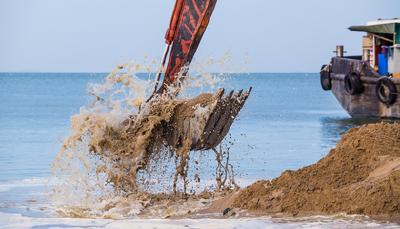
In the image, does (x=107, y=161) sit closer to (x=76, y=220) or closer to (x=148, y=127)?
(x=148, y=127)

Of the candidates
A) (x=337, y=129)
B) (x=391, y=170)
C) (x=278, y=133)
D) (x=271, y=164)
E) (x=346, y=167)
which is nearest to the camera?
(x=391, y=170)

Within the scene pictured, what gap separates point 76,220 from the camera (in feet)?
33.2

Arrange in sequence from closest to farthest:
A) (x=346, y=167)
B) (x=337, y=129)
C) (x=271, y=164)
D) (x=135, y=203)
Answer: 1. (x=346, y=167)
2. (x=135, y=203)
3. (x=271, y=164)
4. (x=337, y=129)

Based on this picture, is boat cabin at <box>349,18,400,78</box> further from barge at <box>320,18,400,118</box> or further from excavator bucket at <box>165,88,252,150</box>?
excavator bucket at <box>165,88,252,150</box>

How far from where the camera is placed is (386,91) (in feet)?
90.8

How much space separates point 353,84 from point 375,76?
1.33 m

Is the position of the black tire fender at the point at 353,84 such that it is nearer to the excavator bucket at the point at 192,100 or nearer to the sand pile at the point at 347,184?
the sand pile at the point at 347,184

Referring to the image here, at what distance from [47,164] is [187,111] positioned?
6.10 meters

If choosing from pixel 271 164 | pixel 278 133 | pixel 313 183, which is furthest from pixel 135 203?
pixel 278 133

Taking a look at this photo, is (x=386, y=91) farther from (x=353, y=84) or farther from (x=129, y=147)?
(x=129, y=147)

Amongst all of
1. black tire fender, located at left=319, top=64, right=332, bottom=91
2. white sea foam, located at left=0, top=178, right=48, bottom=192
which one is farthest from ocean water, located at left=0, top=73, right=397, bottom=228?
black tire fender, located at left=319, top=64, right=332, bottom=91

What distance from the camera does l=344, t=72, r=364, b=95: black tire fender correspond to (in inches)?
1168

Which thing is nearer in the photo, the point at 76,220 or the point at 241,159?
the point at 76,220

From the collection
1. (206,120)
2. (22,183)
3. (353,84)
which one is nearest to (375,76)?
(353,84)
